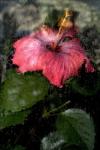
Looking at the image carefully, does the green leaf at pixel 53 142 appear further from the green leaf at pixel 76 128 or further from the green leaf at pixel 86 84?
the green leaf at pixel 86 84

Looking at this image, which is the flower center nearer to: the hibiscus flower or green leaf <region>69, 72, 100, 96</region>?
the hibiscus flower

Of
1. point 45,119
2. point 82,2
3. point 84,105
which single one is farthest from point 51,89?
point 82,2

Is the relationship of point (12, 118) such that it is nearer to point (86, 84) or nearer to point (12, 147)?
point (12, 147)

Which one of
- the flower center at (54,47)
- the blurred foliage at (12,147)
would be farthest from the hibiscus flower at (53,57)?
the blurred foliage at (12,147)

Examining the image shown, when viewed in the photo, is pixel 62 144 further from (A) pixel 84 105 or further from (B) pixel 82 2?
(B) pixel 82 2

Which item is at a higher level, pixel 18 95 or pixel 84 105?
pixel 18 95

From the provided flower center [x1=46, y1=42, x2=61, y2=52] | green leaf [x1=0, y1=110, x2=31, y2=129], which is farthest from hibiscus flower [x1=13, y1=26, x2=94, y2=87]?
green leaf [x1=0, y1=110, x2=31, y2=129]
